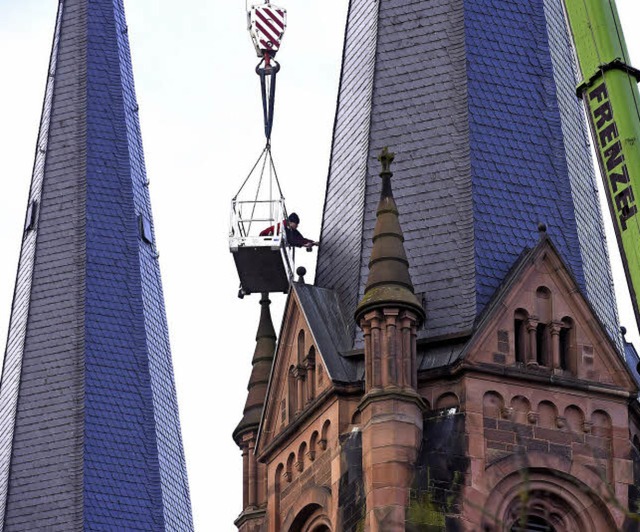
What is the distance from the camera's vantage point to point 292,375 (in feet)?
161

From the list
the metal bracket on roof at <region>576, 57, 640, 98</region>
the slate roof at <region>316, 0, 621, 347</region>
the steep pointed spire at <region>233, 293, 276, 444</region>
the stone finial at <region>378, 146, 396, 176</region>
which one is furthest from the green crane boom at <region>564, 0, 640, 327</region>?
the steep pointed spire at <region>233, 293, 276, 444</region>

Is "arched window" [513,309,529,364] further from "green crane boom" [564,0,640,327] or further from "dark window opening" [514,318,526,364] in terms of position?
"green crane boom" [564,0,640,327]

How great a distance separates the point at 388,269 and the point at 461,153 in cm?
332

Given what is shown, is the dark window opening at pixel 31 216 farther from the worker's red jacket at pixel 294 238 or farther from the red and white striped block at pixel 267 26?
the worker's red jacket at pixel 294 238

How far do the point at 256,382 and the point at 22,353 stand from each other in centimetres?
917

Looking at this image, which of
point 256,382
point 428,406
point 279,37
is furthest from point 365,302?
point 279,37

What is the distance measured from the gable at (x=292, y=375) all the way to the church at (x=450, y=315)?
0.04 metres

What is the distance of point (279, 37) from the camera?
2232 inches

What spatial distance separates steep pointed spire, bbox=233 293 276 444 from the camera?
171 ft

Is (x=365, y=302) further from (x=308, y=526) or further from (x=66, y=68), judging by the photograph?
(x=66, y=68)

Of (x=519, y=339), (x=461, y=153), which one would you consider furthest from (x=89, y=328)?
(x=519, y=339)

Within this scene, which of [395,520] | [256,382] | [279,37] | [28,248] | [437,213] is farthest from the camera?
[28,248]

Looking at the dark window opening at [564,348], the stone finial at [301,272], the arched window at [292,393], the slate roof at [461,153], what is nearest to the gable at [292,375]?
the arched window at [292,393]

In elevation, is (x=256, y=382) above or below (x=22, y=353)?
below
